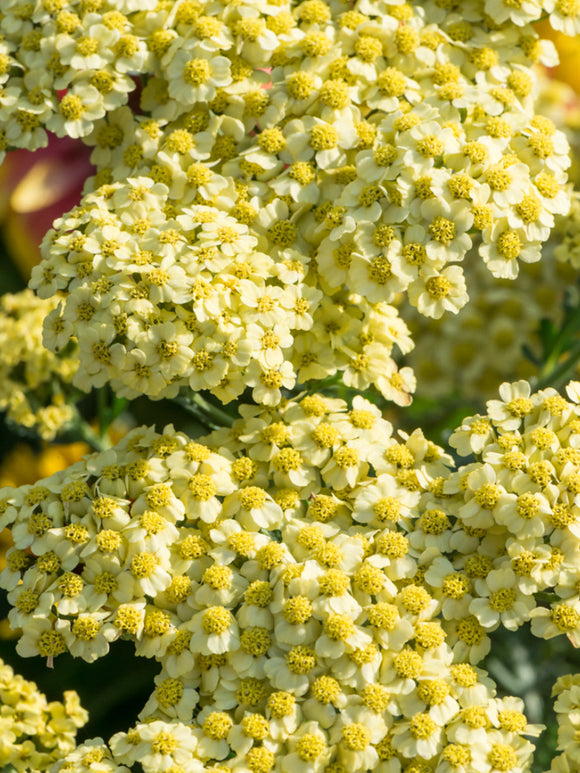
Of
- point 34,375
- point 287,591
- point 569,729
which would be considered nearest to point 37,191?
point 34,375

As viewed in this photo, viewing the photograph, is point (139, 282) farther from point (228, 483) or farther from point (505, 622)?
point (505, 622)

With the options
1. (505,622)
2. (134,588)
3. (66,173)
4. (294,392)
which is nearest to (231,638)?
(134,588)

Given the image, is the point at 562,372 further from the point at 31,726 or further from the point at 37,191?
the point at 37,191

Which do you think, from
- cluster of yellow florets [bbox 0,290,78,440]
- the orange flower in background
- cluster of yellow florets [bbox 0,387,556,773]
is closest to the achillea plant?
cluster of yellow florets [bbox 0,387,556,773]

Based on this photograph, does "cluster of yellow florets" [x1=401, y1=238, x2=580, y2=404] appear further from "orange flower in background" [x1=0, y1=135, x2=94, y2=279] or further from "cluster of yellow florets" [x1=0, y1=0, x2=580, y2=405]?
"orange flower in background" [x1=0, y1=135, x2=94, y2=279]

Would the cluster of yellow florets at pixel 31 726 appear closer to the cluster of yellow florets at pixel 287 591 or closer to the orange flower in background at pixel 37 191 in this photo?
the cluster of yellow florets at pixel 287 591

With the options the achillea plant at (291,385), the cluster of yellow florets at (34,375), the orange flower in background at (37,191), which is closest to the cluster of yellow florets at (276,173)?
the achillea plant at (291,385)
